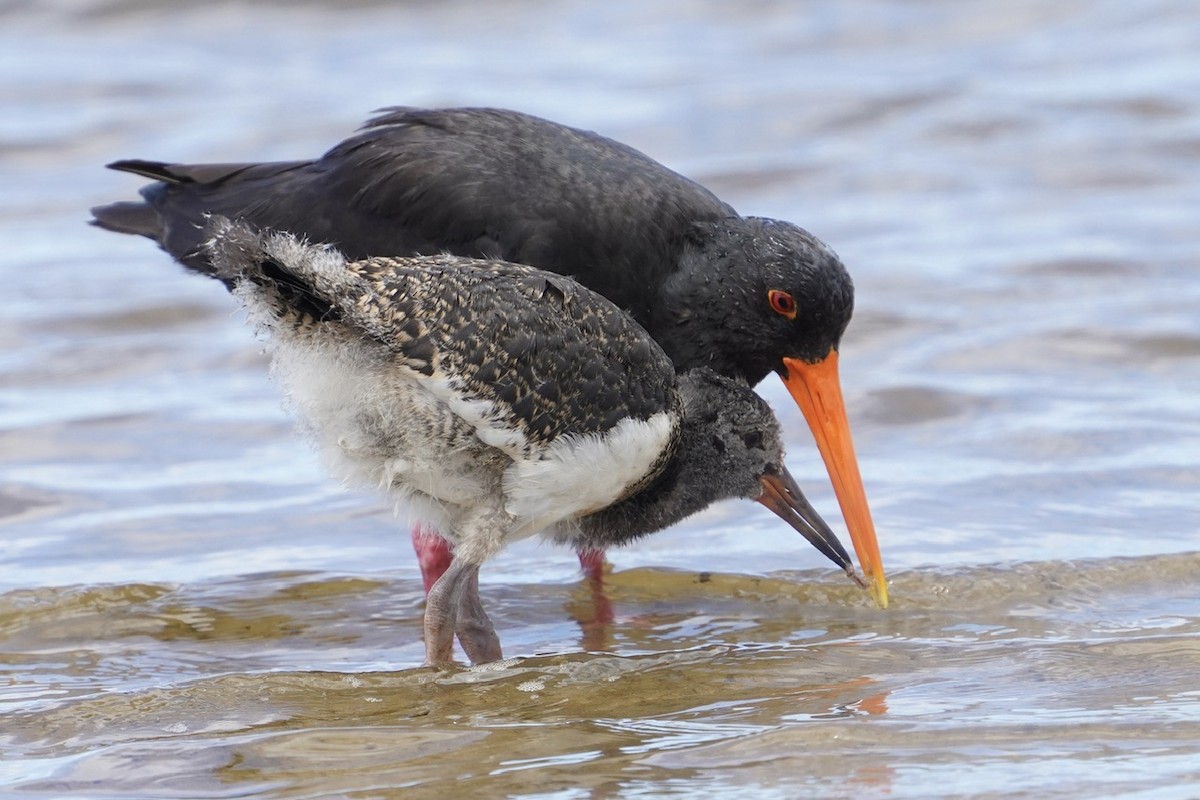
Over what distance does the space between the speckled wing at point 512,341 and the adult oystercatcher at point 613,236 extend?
0.99 m

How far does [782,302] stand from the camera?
6012mm

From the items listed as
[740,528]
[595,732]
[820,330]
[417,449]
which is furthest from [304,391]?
[740,528]

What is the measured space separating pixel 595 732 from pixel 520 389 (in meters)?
0.95

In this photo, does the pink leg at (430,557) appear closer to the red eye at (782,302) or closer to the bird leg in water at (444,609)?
the bird leg in water at (444,609)

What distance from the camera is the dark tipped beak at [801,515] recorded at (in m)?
5.48

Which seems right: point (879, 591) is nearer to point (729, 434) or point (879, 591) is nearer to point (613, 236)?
point (729, 434)

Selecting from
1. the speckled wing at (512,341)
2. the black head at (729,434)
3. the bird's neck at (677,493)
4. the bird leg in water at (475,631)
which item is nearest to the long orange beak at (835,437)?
the black head at (729,434)

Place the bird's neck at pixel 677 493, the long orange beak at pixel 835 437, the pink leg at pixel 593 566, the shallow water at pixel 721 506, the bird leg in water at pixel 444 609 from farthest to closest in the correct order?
the pink leg at pixel 593 566, the long orange beak at pixel 835 437, the bird's neck at pixel 677 493, the bird leg in water at pixel 444 609, the shallow water at pixel 721 506

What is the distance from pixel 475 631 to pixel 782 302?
1593mm

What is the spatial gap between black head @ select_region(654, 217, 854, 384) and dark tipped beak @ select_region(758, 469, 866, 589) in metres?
0.75

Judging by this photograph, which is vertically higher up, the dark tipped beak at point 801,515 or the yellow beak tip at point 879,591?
the dark tipped beak at point 801,515

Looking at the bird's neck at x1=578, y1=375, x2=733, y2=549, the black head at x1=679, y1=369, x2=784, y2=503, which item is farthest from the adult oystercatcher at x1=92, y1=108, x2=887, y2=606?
the bird's neck at x1=578, y1=375, x2=733, y2=549

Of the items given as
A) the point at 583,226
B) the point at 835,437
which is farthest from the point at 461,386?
the point at 835,437

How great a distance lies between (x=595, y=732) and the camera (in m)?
4.44
